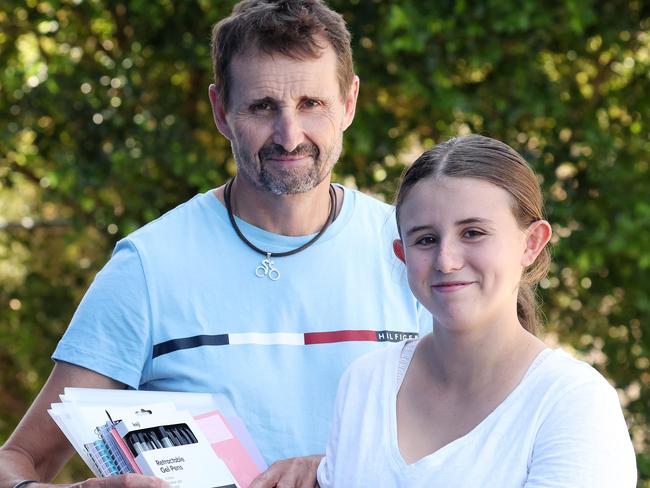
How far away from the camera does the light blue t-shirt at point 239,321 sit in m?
2.63

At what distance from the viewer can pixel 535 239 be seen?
2217 millimetres

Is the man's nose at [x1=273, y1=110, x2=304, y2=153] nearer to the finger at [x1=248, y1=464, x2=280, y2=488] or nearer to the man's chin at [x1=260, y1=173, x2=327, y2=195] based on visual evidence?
the man's chin at [x1=260, y1=173, x2=327, y2=195]

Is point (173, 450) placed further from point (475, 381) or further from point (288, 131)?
point (288, 131)

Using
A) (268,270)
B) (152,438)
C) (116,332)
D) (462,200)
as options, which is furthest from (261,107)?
(152,438)

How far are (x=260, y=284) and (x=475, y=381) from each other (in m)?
0.74

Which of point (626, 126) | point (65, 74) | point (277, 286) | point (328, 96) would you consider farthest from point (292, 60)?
point (626, 126)

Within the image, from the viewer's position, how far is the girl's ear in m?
2.20

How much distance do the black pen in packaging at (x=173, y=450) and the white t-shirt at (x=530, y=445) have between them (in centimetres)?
29

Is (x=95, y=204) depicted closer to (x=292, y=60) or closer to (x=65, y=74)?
(x=65, y=74)

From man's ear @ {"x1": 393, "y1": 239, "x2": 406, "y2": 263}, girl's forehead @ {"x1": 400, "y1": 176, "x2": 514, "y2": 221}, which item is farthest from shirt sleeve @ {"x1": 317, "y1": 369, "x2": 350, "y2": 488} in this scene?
girl's forehead @ {"x1": 400, "y1": 176, "x2": 514, "y2": 221}

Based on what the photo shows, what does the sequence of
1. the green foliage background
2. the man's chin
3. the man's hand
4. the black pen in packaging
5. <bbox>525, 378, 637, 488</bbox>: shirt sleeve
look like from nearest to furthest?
<bbox>525, 378, 637, 488</bbox>: shirt sleeve < the black pen in packaging < the man's hand < the man's chin < the green foliage background

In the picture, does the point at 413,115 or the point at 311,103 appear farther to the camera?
the point at 413,115

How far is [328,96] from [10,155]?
10.2 ft

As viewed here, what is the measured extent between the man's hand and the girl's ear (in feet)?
2.24
